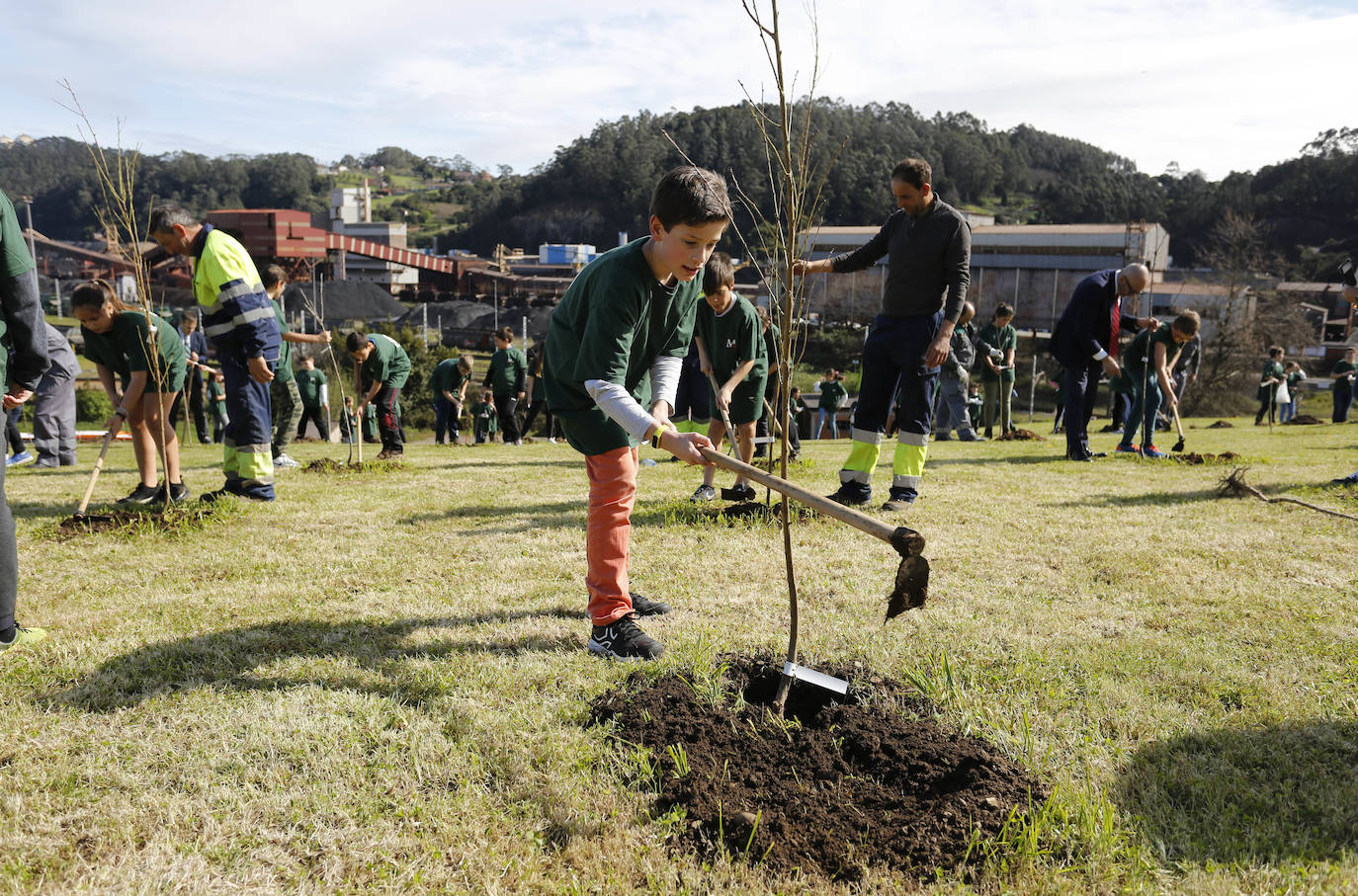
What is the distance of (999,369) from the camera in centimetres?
1331

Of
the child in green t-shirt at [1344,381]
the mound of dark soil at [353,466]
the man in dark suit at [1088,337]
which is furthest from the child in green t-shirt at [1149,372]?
the child in green t-shirt at [1344,381]

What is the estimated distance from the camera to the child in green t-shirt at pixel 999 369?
1321 centimetres

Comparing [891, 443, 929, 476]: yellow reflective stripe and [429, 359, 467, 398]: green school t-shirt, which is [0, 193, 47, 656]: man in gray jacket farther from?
[429, 359, 467, 398]: green school t-shirt

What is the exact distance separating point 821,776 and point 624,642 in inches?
41.3

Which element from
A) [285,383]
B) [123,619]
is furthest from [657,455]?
[123,619]

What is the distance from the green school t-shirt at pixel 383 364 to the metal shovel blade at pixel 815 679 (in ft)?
30.2

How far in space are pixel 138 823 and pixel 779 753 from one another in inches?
70.8

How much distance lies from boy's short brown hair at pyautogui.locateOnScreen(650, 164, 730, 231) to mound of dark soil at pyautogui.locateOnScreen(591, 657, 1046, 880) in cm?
162

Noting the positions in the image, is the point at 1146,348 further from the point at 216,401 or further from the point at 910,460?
the point at 216,401

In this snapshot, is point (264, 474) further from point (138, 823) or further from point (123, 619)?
point (138, 823)

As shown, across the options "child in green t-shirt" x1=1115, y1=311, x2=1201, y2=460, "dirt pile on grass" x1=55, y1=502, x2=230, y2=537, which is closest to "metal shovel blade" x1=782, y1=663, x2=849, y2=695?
"dirt pile on grass" x1=55, y1=502, x2=230, y2=537

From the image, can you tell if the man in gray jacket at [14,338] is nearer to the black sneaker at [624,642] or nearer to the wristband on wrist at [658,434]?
the black sneaker at [624,642]

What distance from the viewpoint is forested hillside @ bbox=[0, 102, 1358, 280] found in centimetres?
7025

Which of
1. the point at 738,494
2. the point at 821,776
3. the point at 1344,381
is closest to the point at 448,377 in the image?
the point at 738,494
